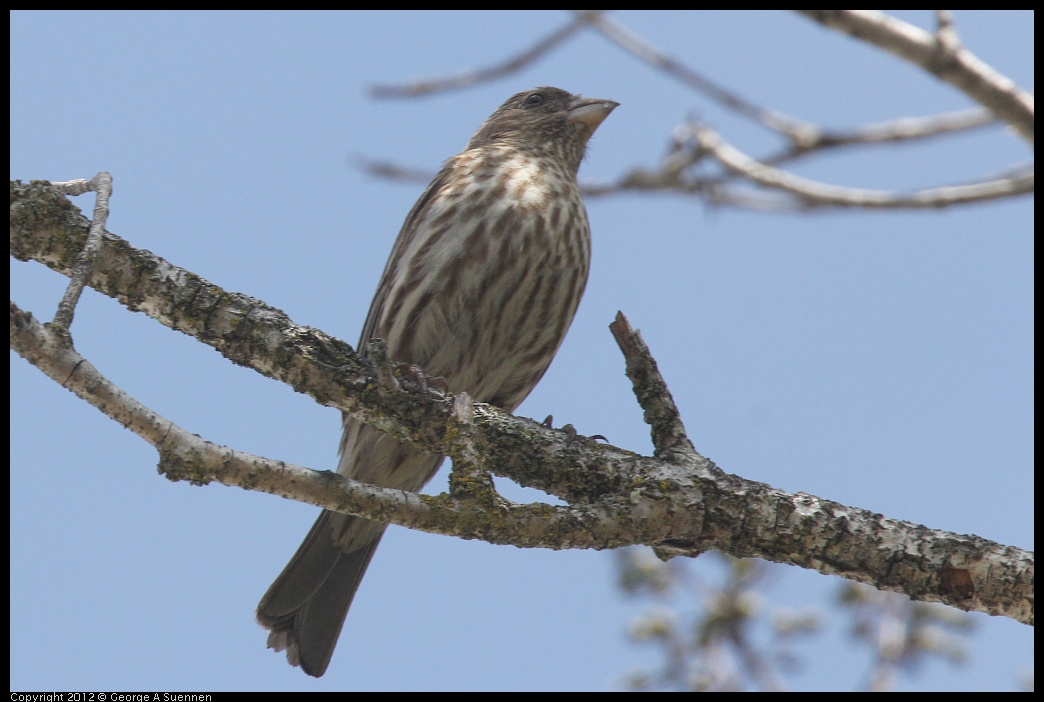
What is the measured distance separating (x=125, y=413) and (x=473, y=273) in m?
2.29

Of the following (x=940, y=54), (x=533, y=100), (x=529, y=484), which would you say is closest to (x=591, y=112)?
(x=533, y=100)

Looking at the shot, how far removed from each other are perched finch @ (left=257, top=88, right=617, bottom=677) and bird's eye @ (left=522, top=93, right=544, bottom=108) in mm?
1523

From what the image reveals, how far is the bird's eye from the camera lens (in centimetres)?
687

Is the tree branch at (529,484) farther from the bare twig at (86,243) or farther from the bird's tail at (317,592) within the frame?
the bird's tail at (317,592)

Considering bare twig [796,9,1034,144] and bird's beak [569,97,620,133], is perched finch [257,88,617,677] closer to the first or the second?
bird's beak [569,97,620,133]

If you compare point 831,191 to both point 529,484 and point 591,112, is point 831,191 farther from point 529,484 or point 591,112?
point 591,112

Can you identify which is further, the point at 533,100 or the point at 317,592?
the point at 533,100

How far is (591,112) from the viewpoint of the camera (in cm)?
662

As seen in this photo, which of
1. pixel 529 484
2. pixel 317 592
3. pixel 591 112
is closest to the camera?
pixel 529 484

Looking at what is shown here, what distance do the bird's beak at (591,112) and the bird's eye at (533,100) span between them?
0.28 metres

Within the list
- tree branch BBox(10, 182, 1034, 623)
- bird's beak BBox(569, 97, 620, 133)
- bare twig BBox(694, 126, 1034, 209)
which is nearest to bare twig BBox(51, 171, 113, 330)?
tree branch BBox(10, 182, 1034, 623)

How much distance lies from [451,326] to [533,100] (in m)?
2.51

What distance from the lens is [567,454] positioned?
12.8 feet

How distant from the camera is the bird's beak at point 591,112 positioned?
21.7 ft
